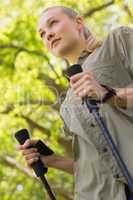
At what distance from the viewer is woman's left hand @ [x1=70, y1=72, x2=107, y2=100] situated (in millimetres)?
2246

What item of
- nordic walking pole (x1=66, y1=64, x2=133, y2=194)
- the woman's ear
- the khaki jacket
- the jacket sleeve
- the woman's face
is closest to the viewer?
nordic walking pole (x1=66, y1=64, x2=133, y2=194)

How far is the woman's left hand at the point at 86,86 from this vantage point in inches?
88.4

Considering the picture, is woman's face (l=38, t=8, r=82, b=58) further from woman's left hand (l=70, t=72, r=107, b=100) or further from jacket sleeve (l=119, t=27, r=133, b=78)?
woman's left hand (l=70, t=72, r=107, b=100)

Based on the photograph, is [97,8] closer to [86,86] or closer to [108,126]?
[108,126]

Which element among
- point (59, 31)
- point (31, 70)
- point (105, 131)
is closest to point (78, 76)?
point (105, 131)

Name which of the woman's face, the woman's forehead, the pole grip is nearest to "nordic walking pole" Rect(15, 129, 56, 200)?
the pole grip

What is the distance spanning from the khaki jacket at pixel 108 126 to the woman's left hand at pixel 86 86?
23 cm

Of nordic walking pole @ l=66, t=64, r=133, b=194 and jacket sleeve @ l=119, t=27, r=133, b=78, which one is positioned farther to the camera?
jacket sleeve @ l=119, t=27, r=133, b=78

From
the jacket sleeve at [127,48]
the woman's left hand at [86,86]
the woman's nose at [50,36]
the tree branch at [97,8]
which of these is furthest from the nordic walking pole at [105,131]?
the tree branch at [97,8]

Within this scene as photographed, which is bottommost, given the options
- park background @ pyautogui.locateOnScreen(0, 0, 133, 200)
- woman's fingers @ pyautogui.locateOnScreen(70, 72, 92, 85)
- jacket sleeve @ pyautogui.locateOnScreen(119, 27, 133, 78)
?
woman's fingers @ pyautogui.locateOnScreen(70, 72, 92, 85)

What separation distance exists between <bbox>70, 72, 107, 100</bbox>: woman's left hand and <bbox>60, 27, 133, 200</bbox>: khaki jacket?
0.23 meters

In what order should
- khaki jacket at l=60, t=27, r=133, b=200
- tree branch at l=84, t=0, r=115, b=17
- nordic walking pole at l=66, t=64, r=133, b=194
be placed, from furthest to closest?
tree branch at l=84, t=0, r=115, b=17 < khaki jacket at l=60, t=27, r=133, b=200 < nordic walking pole at l=66, t=64, r=133, b=194

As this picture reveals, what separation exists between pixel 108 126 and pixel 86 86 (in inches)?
13.5

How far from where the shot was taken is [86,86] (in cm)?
224
